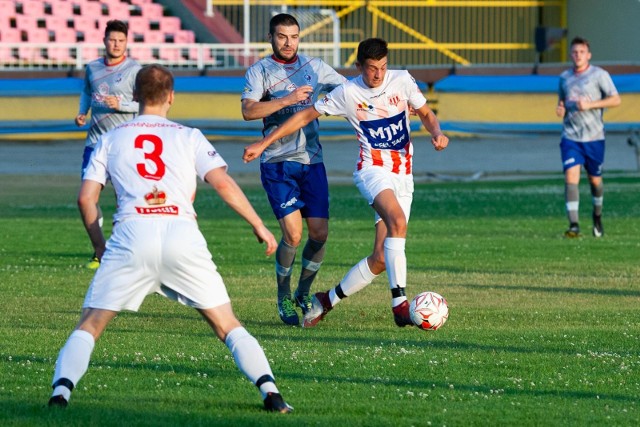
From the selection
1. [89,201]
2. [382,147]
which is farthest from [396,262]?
[89,201]

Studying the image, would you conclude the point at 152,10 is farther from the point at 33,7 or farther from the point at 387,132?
the point at 387,132

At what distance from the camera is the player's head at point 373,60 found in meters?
9.33

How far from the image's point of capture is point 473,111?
30.7 m

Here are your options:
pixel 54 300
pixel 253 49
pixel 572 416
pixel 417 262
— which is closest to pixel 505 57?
pixel 253 49

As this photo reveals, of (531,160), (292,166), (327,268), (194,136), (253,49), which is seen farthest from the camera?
(253,49)

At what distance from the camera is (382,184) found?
9.68m

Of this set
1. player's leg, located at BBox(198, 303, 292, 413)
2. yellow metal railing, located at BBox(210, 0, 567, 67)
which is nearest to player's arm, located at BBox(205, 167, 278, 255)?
player's leg, located at BBox(198, 303, 292, 413)

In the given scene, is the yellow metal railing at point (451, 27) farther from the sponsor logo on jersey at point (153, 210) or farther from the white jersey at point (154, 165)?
the sponsor logo on jersey at point (153, 210)

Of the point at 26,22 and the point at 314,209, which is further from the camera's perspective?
the point at 26,22

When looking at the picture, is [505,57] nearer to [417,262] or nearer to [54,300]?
[417,262]

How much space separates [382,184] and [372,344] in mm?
1426

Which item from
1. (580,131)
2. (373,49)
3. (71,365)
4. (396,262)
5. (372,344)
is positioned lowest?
(372,344)

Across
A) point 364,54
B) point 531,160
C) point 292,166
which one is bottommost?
point 531,160

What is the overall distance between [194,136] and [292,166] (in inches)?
152
